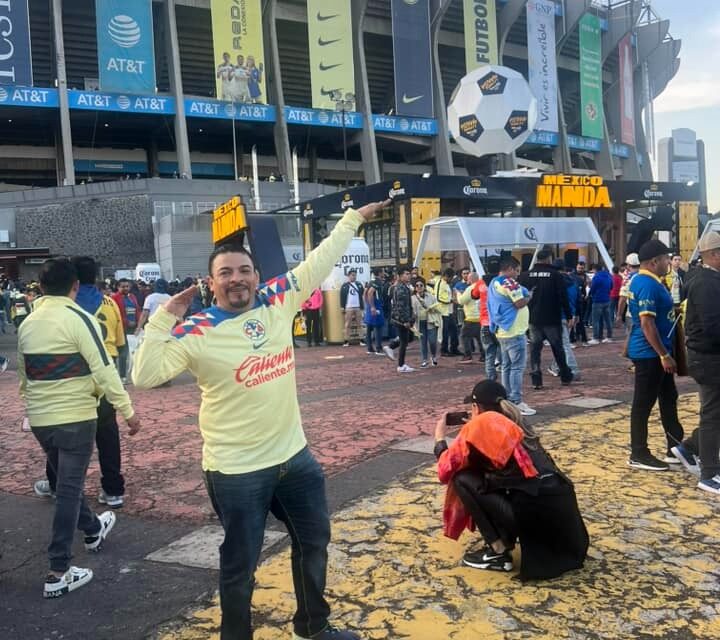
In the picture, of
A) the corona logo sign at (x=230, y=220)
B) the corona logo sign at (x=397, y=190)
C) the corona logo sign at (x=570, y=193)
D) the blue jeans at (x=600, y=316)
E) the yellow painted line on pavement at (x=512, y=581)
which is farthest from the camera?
the corona logo sign at (x=570, y=193)

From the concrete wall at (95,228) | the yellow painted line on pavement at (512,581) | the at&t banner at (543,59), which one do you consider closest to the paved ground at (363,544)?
the yellow painted line on pavement at (512,581)

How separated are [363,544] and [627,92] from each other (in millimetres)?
57939

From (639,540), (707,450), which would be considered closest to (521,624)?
(639,540)

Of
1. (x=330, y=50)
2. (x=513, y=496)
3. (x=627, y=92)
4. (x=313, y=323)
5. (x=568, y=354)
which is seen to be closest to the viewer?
(x=513, y=496)

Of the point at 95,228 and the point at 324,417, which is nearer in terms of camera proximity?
the point at 324,417

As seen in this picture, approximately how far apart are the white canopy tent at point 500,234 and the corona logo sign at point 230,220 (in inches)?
169

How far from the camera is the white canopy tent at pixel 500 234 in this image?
48.3 ft

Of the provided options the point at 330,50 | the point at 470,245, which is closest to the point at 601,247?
the point at 470,245

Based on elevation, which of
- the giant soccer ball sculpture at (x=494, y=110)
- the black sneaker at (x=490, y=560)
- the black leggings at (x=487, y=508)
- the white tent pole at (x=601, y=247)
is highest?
the giant soccer ball sculpture at (x=494, y=110)

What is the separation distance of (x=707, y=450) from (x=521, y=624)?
241cm

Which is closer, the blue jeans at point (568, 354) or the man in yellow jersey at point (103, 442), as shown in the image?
the man in yellow jersey at point (103, 442)

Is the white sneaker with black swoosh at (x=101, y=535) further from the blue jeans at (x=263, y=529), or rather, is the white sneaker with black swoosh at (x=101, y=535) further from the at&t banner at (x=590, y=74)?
the at&t banner at (x=590, y=74)

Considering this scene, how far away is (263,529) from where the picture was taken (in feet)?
8.78

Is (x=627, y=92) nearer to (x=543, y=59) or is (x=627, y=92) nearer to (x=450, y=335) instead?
(x=543, y=59)
